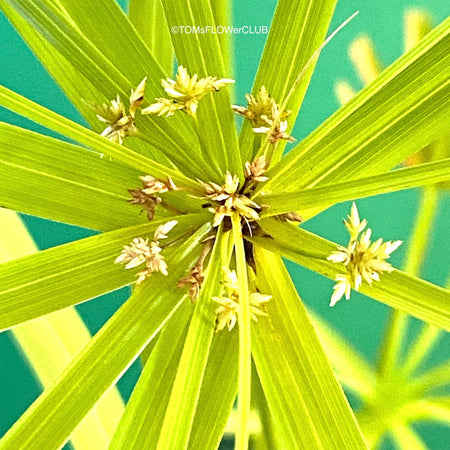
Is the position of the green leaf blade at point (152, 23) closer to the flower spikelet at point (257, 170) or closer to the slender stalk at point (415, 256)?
the flower spikelet at point (257, 170)

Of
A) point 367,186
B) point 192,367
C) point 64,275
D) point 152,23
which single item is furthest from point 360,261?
point 152,23

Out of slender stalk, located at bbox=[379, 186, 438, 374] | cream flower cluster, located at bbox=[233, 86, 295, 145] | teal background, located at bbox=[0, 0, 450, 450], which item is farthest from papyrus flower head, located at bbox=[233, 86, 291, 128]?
slender stalk, located at bbox=[379, 186, 438, 374]

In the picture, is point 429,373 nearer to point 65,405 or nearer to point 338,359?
point 338,359

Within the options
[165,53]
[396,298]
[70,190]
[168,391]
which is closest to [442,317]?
[396,298]

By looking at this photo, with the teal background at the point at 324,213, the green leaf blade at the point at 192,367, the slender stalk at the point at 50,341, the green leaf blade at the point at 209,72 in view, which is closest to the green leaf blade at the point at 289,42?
the green leaf blade at the point at 209,72

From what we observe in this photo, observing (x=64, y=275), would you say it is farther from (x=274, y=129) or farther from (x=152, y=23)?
(x=152, y=23)

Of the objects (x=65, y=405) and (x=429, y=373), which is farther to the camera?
(x=429, y=373)

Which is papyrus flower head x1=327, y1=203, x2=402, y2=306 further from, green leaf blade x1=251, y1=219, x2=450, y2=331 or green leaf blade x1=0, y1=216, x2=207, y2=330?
green leaf blade x1=0, y1=216, x2=207, y2=330
